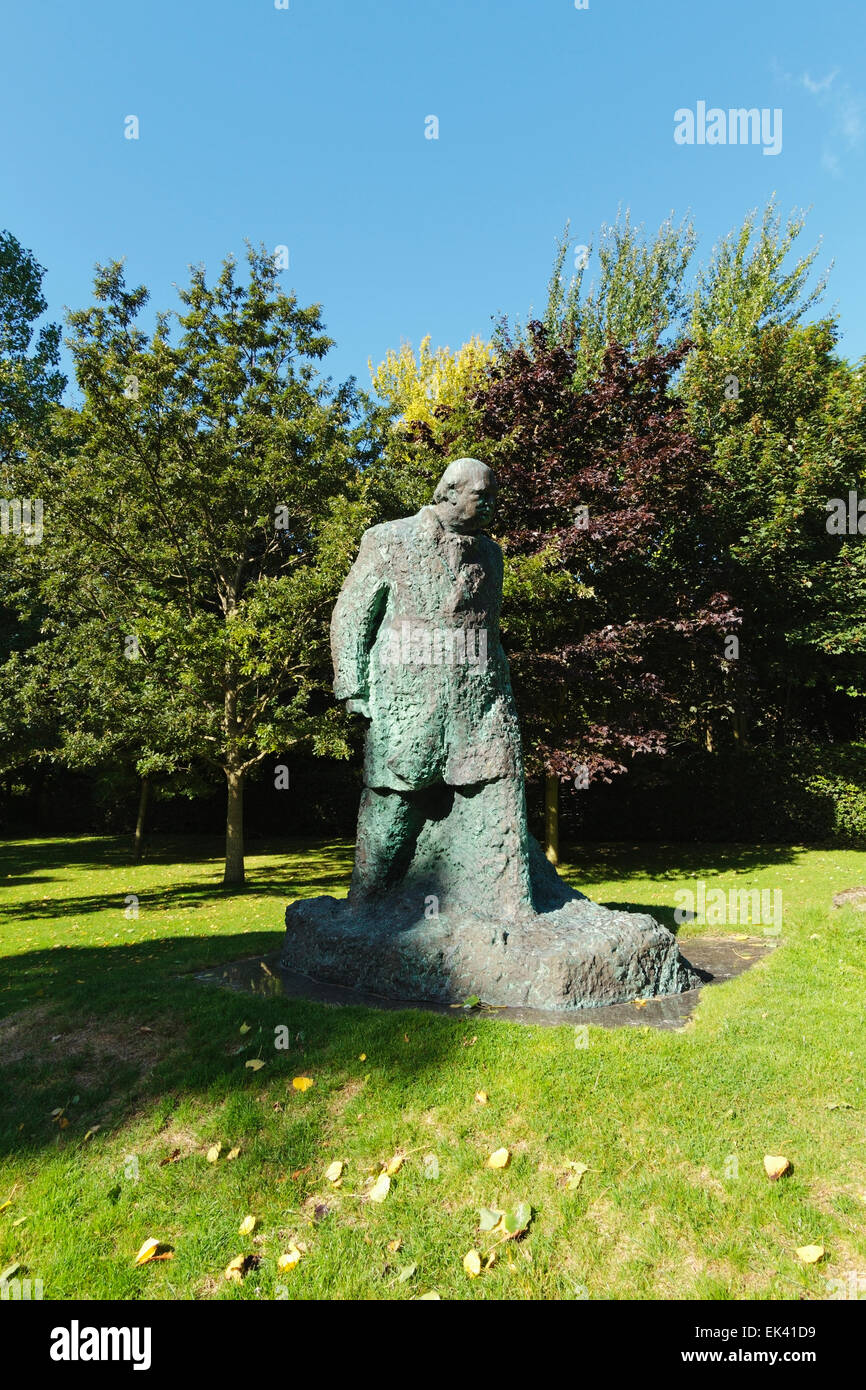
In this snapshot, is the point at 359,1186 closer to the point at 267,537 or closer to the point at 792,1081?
the point at 792,1081

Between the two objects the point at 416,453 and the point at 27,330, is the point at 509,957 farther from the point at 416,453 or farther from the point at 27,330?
the point at 27,330

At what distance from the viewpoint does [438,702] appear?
16.0 feet

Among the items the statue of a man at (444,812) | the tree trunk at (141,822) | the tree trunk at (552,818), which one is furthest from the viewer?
the tree trunk at (141,822)

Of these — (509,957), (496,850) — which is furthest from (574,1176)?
(496,850)

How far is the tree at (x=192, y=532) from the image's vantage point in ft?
36.0

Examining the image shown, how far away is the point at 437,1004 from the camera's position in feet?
14.7

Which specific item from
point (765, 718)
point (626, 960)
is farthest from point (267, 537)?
point (765, 718)

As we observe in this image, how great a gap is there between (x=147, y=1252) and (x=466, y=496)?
402cm

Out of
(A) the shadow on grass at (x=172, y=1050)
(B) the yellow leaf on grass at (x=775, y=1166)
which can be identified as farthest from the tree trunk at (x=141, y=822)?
(B) the yellow leaf on grass at (x=775, y=1166)

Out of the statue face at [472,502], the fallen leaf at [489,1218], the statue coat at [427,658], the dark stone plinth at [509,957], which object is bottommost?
the fallen leaf at [489,1218]

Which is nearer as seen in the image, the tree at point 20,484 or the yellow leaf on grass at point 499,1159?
the yellow leaf on grass at point 499,1159

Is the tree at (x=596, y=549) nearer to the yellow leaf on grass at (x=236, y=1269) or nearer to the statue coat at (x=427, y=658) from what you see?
the statue coat at (x=427, y=658)

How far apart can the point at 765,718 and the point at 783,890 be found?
10224 mm

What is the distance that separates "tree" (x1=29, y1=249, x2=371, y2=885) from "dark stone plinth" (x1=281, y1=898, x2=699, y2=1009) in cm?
613
